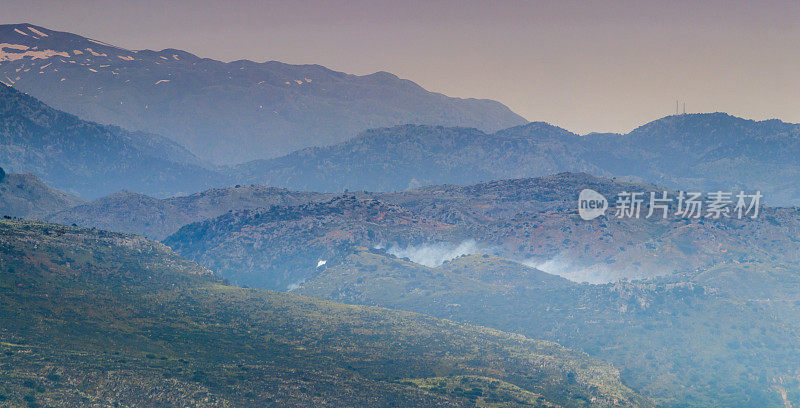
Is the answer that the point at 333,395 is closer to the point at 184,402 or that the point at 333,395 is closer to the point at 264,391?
the point at 264,391

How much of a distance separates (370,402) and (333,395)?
29.6 feet

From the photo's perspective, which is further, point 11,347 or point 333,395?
point 333,395

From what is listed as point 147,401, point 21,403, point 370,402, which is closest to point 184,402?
point 147,401

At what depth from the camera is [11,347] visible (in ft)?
600

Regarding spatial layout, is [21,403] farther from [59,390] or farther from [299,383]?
[299,383]

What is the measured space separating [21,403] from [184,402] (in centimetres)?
3226

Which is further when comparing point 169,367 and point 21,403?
point 169,367

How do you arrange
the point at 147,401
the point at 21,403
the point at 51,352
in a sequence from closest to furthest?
1. the point at 21,403
2. the point at 147,401
3. the point at 51,352

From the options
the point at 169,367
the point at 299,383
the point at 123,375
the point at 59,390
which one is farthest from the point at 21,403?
the point at 299,383

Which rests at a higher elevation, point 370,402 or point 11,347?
point 11,347

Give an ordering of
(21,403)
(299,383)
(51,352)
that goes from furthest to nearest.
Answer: (299,383)
(51,352)
(21,403)

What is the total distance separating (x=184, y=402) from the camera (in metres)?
175

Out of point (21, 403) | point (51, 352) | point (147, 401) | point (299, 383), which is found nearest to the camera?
point (21, 403)

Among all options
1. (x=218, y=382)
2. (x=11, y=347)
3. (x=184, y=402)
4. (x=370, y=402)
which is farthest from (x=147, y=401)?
(x=370, y=402)
